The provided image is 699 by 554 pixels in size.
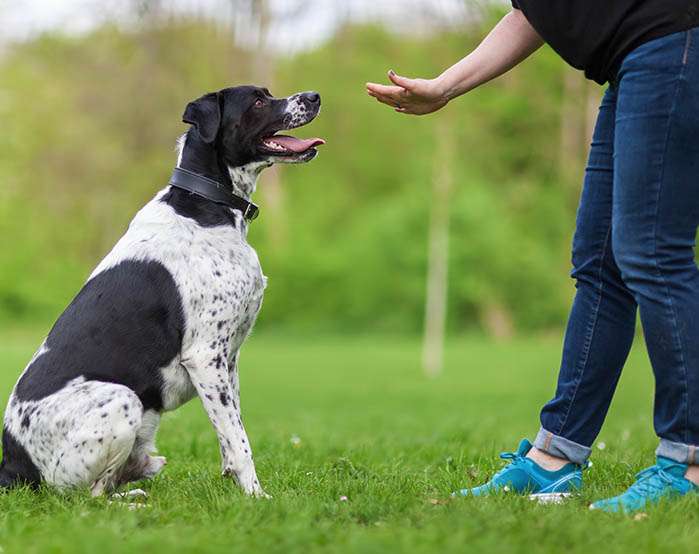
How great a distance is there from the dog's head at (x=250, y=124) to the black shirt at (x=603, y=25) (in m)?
1.21

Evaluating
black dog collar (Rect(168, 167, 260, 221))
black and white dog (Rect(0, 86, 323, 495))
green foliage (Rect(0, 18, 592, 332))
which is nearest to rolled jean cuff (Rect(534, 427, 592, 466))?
black and white dog (Rect(0, 86, 323, 495))

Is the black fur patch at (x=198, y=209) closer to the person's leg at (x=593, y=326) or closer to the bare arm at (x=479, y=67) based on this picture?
the bare arm at (x=479, y=67)

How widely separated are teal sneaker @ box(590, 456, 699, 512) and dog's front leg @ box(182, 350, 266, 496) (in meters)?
1.37

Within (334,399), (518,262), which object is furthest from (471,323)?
(334,399)

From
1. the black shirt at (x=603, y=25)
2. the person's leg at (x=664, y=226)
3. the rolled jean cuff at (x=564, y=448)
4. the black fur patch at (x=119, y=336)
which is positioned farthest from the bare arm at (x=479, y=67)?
the rolled jean cuff at (x=564, y=448)

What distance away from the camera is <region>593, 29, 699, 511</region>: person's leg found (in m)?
2.47

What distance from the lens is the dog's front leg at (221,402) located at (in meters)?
3.21

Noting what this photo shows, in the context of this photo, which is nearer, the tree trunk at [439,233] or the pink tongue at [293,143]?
the pink tongue at [293,143]

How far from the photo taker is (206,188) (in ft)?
11.5

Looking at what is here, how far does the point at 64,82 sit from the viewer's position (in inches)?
1179

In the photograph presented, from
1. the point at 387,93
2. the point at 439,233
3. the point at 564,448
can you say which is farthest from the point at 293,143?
the point at 439,233

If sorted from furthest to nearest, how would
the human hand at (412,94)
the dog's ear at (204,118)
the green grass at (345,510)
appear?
the dog's ear at (204,118) < the human hand at (412,94) < the green grass at (345,510)

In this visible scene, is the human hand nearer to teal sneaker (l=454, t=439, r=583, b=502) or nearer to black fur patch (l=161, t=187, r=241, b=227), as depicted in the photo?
black fur patch (l=161, t=187, r=241, b=227)

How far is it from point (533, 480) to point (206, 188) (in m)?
1.81
